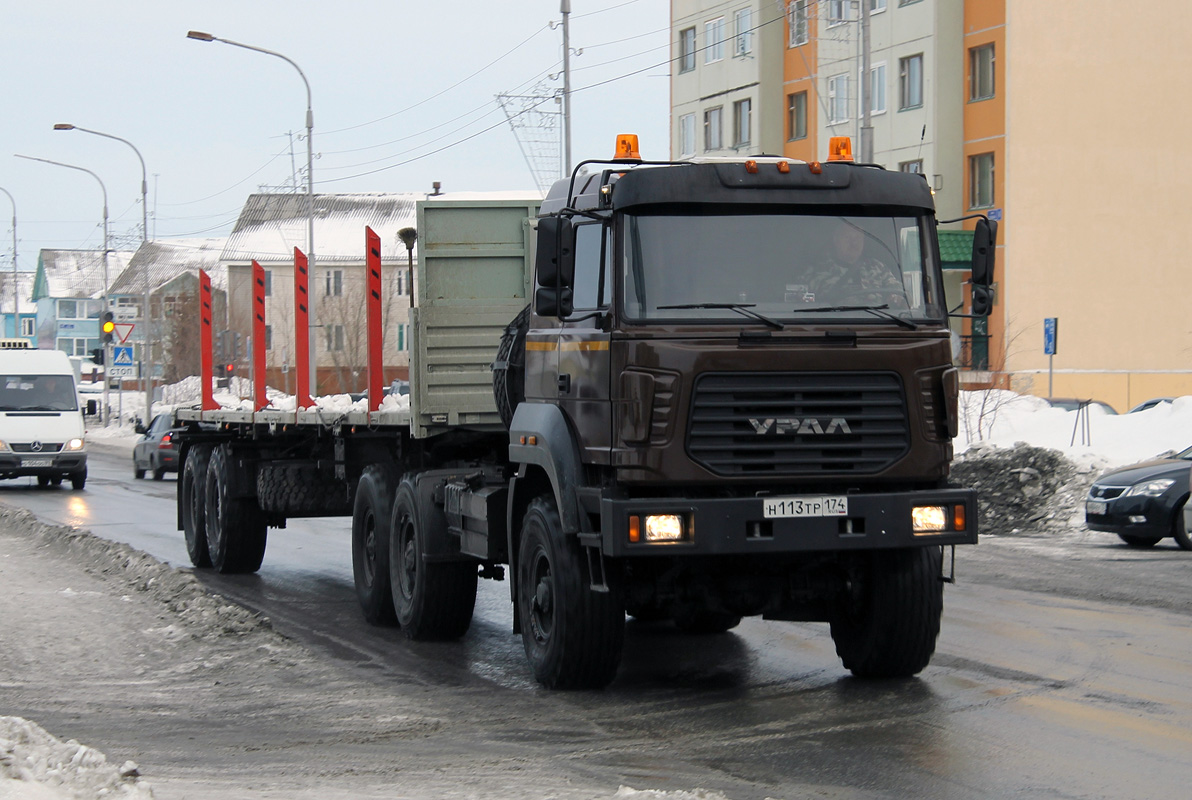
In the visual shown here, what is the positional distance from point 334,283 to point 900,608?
78.6 m

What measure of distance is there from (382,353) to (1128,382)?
125 ft

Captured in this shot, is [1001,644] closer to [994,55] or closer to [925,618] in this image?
[925,618]

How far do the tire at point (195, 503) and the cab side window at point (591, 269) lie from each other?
8.40 meters

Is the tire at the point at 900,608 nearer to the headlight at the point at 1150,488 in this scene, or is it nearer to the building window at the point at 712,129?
the headlight at the point at 1150,488

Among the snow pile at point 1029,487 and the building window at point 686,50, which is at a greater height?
the building window at point 686,50

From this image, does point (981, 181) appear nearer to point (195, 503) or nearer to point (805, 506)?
point (195, 503)

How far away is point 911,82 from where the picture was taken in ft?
159

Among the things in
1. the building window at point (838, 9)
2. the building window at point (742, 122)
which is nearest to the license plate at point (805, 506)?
the building window at point (838, 9)

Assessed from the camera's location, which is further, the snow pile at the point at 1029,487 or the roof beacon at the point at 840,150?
the snow pile at the point at 1029,487

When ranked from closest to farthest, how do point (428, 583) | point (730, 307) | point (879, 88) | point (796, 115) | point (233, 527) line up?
point (730, 307) < point (428, 583) < point (233, 527) < point (879, 88) < point (796, 115)

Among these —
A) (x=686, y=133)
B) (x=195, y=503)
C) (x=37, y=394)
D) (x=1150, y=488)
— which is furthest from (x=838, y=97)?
(x=195, y=503)

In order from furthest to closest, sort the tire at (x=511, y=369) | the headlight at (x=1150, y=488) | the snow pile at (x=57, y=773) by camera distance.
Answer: the headlight at (x=1150, y=488), the tire at (x=511, y=369), the snow pile at (x=57, y=773)

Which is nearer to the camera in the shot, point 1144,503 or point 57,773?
point 57,773

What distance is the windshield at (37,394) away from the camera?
29.3 m
